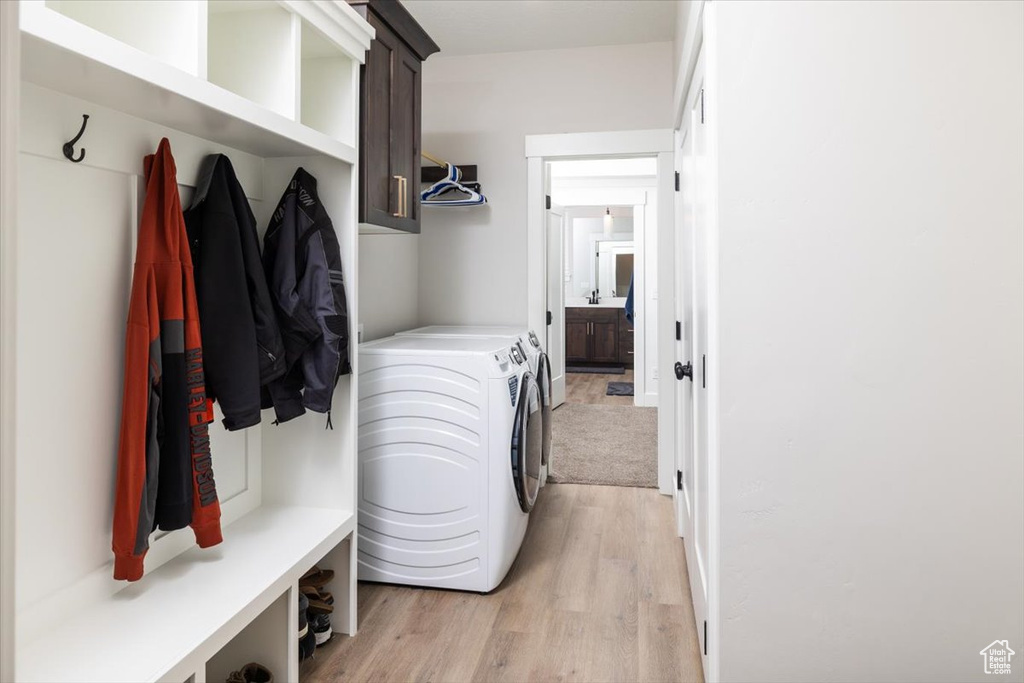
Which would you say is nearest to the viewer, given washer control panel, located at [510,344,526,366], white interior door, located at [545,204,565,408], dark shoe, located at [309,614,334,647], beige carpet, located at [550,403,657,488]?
dark shoe, located at [309,614,334,647]

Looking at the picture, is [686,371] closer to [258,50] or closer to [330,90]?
[330,90]

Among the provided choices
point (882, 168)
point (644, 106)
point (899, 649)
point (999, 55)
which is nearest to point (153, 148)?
point (882, 168)

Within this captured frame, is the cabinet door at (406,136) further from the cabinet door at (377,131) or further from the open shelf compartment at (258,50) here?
the open shelf compartment at (258,50)

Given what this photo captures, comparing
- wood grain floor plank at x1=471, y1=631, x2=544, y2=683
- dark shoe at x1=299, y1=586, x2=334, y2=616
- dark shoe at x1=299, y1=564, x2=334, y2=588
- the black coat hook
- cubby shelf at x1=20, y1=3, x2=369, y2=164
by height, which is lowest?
wood grain floor plank at x1=471, y1=631, x2=544, y2=683

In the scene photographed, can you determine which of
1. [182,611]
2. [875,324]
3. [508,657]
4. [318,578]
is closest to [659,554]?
[508,657]

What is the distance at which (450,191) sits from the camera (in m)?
3.64

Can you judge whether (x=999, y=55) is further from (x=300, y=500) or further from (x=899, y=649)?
(x=300, y=500)

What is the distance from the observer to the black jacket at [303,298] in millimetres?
1927

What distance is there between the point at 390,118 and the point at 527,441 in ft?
4.48

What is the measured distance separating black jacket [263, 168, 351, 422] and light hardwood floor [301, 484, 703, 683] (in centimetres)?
83

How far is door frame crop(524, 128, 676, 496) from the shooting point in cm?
366

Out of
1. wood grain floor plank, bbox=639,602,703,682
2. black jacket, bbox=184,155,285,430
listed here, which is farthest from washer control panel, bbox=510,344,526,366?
black jacket, bbox=184,155,285,430

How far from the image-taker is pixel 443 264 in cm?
398

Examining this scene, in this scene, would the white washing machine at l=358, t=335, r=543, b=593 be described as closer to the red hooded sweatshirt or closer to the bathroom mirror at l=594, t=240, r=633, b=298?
the red hooded sweatshirt
